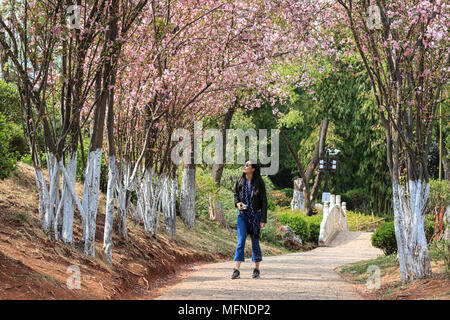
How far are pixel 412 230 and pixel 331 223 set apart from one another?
18.4 m

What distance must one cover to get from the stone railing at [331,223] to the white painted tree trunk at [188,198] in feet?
26.1

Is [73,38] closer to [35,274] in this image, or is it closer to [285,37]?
[35,274]

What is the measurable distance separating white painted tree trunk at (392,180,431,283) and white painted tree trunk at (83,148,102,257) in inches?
169

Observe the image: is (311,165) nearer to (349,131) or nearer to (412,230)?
(349,131)

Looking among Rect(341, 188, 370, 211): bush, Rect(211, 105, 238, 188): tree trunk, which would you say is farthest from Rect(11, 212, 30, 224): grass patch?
Rect(341, 188, 370, 211): bush

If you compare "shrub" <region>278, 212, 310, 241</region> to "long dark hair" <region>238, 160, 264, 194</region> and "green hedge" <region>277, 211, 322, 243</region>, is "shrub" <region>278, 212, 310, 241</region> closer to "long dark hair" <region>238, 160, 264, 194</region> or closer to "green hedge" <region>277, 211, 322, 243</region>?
"green hedge" <region>277, 211, 322, 243</region>

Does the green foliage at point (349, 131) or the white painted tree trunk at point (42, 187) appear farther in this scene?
the green foliage at point (349, 131)

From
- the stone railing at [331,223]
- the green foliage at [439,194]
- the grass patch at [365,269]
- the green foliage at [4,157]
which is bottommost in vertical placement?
the stone railing at [331,223]

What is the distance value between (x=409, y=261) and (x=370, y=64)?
9.79ft

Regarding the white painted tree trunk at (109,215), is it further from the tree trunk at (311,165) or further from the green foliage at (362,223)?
the green foliage at (362,223)

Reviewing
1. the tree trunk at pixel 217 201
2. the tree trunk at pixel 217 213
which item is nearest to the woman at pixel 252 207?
the tree trunk at pixel 217 201

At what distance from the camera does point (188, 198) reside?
1884cm

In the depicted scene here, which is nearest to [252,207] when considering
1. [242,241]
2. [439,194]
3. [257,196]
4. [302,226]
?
[257,196]

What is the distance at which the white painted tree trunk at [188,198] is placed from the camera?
1884 cm
